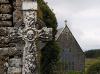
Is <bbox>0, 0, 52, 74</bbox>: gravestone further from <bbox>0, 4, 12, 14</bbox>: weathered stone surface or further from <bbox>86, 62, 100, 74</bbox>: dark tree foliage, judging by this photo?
<bbox>86, 62, 100, 74</bbox>: dark tree foliage

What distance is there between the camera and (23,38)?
27.7 ft

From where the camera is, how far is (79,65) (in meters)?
57.6

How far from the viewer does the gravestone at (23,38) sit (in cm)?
824

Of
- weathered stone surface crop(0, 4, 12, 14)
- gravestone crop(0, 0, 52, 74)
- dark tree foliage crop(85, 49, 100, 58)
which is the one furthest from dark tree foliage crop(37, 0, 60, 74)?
dark tree foliage crop(85, 49, 100, 58)

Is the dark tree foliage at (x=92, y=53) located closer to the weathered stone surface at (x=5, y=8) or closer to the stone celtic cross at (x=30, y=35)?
the weathered stone surface at (x=5, y=8)

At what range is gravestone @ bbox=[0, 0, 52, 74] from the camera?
824cm

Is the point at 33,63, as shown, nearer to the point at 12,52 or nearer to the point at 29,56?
the point at 29,56

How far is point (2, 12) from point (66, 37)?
148ft

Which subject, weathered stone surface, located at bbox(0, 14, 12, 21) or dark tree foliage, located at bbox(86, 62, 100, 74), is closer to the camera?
weathered stone surface, located at bbox(0, 14, 12, 21)

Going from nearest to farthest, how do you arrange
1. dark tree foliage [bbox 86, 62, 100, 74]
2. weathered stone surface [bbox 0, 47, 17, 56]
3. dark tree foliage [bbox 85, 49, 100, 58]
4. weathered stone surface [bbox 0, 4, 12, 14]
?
weathered stone surface [bbox 0, 47, 17, 56]
weathered stone surface [bbox 0, 4, 12, 14]
dark tree foliage [bbox 86, 62, 100, 74]
dark tree foliage [bbox 85, 49, 100, 58]

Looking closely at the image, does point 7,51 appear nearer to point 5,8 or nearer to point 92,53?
point 5,8

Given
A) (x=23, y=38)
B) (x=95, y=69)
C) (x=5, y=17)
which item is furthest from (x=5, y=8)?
(x=95, y=69)

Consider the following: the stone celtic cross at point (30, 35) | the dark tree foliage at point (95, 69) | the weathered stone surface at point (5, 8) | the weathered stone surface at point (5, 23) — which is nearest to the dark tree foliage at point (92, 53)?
the dark tree foliage at point (95, 69)

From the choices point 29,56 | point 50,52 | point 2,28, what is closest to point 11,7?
point 2,28
